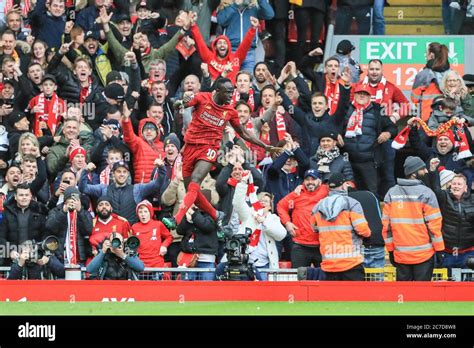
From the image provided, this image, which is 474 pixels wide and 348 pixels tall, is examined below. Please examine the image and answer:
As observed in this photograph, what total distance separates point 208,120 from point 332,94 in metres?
3.81

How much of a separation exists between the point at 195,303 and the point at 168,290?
0.64 meters

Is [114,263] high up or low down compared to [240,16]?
down

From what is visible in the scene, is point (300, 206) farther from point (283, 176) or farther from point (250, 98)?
point (250, 98)

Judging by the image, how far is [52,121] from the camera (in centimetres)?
2280

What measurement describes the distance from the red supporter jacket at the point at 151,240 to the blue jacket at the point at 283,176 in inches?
84.6

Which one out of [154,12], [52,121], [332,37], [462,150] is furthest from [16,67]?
[462,150]

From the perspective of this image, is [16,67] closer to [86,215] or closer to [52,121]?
[52,121]

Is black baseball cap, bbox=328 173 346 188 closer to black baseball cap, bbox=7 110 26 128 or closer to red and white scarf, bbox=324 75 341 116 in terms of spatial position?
red and white scarf, bbox=324 75 341 116

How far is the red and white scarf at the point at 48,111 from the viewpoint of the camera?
74.8 ft

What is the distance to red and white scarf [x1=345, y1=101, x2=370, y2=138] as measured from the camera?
22344 mm

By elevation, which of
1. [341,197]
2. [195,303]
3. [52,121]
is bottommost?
[195,303]

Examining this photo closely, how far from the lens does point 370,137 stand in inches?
882

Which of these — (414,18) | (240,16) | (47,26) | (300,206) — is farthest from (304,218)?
(414,18)
